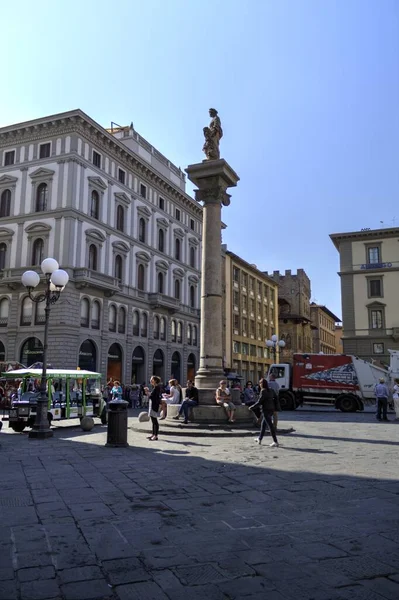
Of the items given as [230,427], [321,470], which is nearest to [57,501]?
[321,470]

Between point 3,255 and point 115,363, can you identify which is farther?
point 115,363

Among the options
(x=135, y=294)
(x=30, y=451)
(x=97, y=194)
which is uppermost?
(x=97, y=194)

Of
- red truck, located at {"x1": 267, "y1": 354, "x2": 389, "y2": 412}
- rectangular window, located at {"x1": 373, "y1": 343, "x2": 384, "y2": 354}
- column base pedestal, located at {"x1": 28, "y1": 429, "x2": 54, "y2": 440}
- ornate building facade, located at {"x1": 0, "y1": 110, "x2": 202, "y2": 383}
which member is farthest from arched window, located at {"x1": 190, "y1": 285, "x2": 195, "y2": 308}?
column base pedestal, located at {"x1": 28, "y1": 429, "x2": 54, "y2": 440}

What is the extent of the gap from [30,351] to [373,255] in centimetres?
3227

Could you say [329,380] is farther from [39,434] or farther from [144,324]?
[144,324]

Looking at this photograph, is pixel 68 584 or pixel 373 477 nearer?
pixel 68 584

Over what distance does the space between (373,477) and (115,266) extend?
33.4m

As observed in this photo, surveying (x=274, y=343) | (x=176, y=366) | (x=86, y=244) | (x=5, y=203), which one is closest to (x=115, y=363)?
(x=86, y=244)

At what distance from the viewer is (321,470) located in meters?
8.52

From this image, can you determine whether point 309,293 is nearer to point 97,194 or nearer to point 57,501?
point 97,194

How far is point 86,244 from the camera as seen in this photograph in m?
36.0

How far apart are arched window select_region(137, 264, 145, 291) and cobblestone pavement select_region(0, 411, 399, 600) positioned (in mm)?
32666

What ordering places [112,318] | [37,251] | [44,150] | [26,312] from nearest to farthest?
[26,312] → [37,251] → [44,150] → [112,318]

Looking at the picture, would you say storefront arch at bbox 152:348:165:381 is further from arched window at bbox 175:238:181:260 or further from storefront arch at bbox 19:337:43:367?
storefront arch at bbox 19:337:43:367
